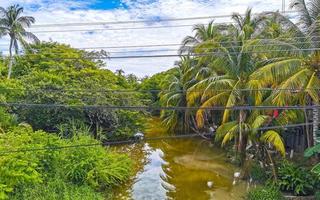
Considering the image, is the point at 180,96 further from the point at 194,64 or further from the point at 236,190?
the point at 236,190

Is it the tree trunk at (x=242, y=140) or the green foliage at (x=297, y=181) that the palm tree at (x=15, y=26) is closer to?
the tree trunk at (x=242, y=140)

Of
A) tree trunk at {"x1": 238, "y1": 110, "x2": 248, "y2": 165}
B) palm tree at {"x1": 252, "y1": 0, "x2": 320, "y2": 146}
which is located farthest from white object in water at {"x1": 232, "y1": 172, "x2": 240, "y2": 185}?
palm tree at {"x1": 252, "y1": 0, "x2": 320, "y2": 146}

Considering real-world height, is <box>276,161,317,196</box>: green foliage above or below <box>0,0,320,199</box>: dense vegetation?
below

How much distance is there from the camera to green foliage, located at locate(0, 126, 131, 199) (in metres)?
10.6

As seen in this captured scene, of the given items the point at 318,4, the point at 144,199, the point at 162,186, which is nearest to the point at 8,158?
the point at 144,199

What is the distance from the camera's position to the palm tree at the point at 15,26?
27359mm

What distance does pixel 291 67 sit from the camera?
40.7ft

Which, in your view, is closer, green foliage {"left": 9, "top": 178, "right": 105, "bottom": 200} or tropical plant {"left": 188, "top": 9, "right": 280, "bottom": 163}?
green foliage {"left": 9, "top": 178, "right": 105, "bottom": 200}

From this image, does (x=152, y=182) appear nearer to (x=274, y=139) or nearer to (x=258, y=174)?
(x=258, y=174)

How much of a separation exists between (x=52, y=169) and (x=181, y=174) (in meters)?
5.68

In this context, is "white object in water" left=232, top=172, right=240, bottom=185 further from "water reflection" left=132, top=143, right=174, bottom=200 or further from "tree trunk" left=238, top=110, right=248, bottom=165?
"water reflection" left=132, top=143, right=174, bottom=200

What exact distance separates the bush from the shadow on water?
2.31 ft

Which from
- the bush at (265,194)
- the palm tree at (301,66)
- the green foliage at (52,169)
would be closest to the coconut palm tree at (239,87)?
the palm tree at (301,66)

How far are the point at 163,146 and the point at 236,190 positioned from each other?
9.41m
